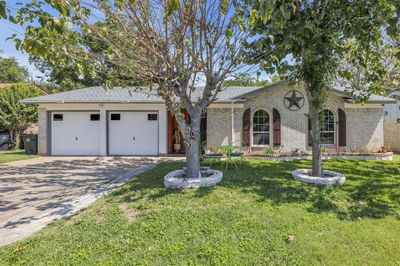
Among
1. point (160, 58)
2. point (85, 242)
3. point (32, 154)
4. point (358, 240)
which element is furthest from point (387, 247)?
point (32, 154)

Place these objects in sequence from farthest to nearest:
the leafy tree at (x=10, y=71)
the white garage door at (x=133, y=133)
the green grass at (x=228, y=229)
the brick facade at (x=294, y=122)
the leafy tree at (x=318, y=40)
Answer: the leafy tree at (x=10, y=71), the white garage door at (x=133, y=133), the brick facade at (x=294, y=122), the leafy tree at (x=318, y=40), the green grass at (x=228, y=229)

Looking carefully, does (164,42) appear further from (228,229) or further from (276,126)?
(276,126)

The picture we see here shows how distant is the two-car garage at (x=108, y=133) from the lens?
14.1 m

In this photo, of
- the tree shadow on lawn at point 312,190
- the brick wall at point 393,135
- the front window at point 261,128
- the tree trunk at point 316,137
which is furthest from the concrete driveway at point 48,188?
the brick wall at point 393,135

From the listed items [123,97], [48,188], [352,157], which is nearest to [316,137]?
[352,157]

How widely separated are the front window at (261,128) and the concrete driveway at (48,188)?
20.7 ft

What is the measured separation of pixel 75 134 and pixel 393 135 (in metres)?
20.4

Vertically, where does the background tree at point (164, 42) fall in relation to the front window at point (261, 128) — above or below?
above

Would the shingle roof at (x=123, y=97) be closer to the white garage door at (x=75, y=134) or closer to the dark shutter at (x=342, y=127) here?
the dark shutter at (x=342, y=127)

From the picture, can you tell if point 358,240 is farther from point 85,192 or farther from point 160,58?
point 85,192

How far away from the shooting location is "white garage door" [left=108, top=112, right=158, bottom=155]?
14086 mm

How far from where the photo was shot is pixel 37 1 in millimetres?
4238

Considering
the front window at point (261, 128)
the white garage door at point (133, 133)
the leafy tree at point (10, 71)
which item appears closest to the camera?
the front window at point (261, 128)

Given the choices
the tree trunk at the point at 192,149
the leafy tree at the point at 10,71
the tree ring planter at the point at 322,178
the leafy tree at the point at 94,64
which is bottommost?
the tree ring planter at the point at 322,178
